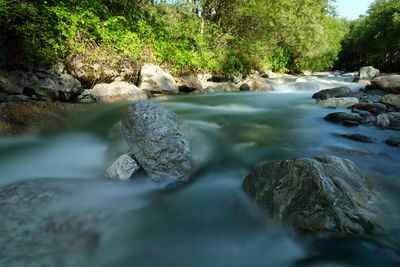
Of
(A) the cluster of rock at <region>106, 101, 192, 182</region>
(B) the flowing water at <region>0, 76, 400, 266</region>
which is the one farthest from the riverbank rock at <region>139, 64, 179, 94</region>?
(A) the cluster of rock at <region>106, 101, 192, 182</region>

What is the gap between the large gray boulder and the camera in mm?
2689

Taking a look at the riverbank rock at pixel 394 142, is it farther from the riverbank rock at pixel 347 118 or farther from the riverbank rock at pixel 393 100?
the riverbank rock at pixel 393 100

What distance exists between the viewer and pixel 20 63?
6500mm

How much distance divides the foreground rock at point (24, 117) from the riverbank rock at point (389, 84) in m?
11.5

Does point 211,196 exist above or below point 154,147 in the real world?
below

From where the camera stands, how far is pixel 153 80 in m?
8.95

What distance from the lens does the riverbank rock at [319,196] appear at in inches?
71.6

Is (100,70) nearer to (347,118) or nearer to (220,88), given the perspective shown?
(220,88)

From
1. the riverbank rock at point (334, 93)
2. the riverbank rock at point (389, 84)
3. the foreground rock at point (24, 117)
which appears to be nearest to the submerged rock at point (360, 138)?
the riverbank rock at point (334, 93)

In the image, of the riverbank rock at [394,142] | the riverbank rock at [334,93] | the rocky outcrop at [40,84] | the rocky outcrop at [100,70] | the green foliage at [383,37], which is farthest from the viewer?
the green foliage at [383,37]

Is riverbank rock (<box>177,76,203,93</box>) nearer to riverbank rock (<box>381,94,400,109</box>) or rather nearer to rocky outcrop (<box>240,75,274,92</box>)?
rocky outcrop (<box>240,75,274,92</box>)

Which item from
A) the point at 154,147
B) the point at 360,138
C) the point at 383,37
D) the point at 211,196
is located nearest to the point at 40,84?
the point at 154,147

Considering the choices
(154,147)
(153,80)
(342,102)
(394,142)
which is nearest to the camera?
(154,147)

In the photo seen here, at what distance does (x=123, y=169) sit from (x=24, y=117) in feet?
10.3
